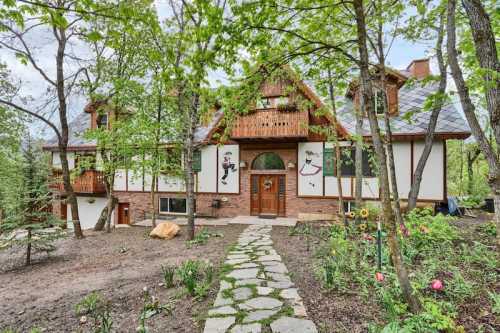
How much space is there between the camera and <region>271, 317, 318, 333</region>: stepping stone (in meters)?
2.41

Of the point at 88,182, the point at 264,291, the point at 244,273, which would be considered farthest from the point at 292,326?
the point at 88,182

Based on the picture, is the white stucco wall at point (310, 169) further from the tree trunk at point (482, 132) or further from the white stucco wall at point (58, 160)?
the white stucco wall at point (58, 160)

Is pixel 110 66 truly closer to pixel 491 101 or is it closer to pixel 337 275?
pixel 337 275

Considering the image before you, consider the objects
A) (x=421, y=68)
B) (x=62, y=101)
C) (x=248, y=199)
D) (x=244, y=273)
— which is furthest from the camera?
(x=421, y=68)

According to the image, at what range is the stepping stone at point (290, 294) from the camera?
124 inches

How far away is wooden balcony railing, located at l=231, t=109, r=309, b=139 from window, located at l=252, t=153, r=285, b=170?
58.1 inches

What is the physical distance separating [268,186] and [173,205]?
4816mm

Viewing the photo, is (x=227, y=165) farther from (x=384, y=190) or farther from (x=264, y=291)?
(x=384, y=190)

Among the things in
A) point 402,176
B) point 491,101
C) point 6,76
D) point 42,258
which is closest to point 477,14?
point 491,101

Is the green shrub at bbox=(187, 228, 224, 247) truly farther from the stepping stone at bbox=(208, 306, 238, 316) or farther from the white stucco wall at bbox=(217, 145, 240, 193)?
the white stucco wall at bbox=(217, 145, 240, 193)

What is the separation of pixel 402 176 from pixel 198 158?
840 centimetres

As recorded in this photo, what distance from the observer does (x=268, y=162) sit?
1124 cm

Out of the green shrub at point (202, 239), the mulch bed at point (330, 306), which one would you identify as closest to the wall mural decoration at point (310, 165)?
the green shrub at point (202, 239)

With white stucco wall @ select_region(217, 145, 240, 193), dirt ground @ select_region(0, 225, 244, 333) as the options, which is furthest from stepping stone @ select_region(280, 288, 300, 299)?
white stucco wall @ select_region(217, 145, 240, 193)
